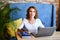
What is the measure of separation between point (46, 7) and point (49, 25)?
164 mm

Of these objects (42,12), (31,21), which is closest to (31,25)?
(31,21)

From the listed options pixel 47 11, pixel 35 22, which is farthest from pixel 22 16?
pixel 47 11

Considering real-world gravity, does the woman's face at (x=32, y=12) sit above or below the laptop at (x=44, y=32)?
above

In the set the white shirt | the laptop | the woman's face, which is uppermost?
the woman's face

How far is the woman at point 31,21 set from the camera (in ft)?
4.38

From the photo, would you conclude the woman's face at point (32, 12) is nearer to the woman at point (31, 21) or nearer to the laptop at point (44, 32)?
the woman at point (31, 21)

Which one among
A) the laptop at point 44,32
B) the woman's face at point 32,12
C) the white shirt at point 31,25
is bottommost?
the laptop at point 44,32

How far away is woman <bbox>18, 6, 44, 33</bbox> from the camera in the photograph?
1.34 m

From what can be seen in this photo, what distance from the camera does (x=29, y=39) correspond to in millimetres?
1182

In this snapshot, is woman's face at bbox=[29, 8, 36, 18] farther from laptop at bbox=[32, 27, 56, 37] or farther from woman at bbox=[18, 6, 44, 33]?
laptop at bbox=[32, 27, 56, 37]

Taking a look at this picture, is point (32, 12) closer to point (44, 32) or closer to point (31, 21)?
point (31, 21)

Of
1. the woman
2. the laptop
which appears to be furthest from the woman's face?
the laptop

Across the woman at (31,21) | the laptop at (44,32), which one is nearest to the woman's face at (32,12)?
the woman at (31,21)

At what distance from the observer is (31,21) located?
136 centimetres
